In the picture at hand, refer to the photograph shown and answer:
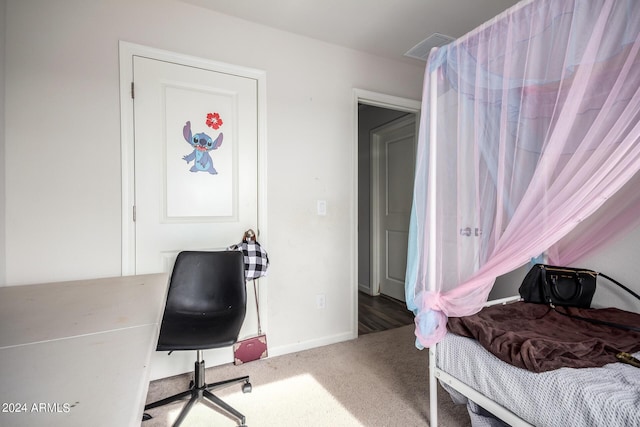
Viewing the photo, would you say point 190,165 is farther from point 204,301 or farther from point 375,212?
point 375,212

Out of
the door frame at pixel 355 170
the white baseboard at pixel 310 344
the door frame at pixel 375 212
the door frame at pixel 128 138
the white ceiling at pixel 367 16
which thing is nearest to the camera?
the door frame at pixel 128 138

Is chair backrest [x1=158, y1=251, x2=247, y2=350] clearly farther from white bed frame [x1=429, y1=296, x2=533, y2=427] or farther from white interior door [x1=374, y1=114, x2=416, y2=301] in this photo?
white interior door [x1=374, y1=114, x2=416, y2=301]

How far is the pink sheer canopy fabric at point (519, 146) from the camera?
1.04 m

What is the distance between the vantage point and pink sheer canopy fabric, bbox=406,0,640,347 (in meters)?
1.04

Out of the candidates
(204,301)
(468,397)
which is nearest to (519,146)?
(468,397)

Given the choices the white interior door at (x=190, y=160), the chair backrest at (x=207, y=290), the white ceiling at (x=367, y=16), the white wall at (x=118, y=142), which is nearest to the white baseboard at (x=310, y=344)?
the white wall at (x=118, y=142)

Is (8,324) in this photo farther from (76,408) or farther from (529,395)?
(529,395)

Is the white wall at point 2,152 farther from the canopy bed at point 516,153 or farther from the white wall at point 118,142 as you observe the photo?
the canopy bed at point 516,153

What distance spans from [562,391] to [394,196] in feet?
9.53

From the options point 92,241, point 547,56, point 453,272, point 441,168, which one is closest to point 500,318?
point 453,272

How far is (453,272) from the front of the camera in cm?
154

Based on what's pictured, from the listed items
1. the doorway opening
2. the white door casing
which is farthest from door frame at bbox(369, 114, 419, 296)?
the white door casing

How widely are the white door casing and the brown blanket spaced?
62.2 inches

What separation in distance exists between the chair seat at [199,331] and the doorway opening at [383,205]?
187cm
